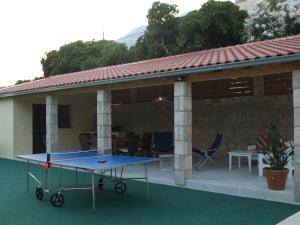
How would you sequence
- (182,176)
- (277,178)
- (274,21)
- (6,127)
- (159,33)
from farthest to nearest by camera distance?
1. (159,33)
2. (274,21)
3. (6,127)
4. (182,176)
5. (277,178)

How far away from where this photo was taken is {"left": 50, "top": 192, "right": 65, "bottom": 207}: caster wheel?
6.65 meters

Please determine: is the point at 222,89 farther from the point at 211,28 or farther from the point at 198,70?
the point at 211,28

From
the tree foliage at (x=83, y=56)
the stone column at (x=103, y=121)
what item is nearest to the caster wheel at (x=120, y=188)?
the stone column at (x=103, y=121)

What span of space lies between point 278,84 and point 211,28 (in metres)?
14.3

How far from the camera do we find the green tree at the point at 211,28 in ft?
80.8

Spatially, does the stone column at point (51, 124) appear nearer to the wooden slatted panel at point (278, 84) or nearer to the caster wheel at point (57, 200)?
the caster wheel at point (57, 200)

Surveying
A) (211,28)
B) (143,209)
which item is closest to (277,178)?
(143,209)

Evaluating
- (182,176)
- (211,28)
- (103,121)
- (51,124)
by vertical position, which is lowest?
(182,176)

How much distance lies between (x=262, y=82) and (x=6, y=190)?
7.85 m

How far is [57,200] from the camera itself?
670cm

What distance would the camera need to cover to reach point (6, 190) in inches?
323

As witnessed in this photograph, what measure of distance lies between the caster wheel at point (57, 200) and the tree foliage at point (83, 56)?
78.7 ft

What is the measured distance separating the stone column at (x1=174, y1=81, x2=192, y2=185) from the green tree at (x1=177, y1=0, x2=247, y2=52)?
16.4 meters

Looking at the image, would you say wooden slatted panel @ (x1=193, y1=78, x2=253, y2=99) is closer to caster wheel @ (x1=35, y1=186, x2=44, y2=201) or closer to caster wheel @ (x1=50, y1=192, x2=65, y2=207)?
caster wheel @ (x1=35, y1=186, x2=44, y2=201)
